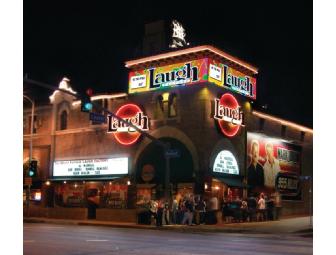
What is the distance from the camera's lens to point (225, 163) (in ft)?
109

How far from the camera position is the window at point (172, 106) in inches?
1312

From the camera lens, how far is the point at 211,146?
32.1 m

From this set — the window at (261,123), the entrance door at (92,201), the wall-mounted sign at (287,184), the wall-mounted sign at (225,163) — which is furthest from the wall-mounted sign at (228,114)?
the entrance door at (92,201)

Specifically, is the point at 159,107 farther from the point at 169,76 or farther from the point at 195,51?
the point at 195,51

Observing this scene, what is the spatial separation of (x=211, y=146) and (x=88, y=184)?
35.1 feet

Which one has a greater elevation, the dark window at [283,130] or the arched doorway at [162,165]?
the dark window at [283,130]

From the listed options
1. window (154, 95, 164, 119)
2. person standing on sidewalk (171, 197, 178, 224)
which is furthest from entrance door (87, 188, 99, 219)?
person standing on sidewalk (171, 197, 178, 224)

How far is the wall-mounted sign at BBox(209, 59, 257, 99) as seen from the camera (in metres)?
32.5

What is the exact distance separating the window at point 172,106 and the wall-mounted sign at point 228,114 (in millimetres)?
2861

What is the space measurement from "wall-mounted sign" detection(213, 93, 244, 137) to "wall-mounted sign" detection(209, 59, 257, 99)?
914mm

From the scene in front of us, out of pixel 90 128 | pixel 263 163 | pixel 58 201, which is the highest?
pixel 90 128

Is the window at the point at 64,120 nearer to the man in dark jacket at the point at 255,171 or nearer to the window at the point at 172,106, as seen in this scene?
the window at the point at 172,106

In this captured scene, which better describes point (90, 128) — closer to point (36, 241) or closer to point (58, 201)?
point (58, 201)
